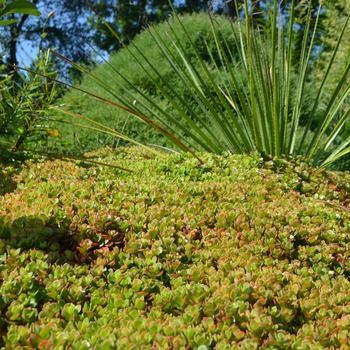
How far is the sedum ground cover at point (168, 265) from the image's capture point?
56.2 inches

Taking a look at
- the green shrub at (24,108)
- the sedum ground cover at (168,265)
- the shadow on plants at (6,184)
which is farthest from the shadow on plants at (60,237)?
the green shrub at (24,108)

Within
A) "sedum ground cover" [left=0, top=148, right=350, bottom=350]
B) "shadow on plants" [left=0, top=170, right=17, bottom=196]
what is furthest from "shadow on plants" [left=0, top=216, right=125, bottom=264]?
"shadow on plants" [left=0, top=170, right=17, bottom=196]

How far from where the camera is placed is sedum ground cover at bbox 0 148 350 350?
1.43 metres

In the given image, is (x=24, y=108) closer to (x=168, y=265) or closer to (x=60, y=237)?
(x=60, y=237)

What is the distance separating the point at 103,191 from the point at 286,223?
89 centimetres

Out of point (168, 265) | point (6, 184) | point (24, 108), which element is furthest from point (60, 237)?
point (24, 108)

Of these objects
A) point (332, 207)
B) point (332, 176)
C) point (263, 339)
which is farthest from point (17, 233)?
point (332, 176)

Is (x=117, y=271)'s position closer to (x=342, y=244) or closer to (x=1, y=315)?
(x=1, y=315)

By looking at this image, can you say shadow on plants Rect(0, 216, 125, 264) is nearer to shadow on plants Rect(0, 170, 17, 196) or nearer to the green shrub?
shadow on plants Rect(0, 170, 17, 196)

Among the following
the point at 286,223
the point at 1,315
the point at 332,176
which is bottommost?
the point at 332,176

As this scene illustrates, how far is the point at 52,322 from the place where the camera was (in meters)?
1.40

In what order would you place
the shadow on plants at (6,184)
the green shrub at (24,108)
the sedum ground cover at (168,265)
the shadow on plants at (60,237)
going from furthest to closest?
the green shrub at (24,108) → the shadow on plants at (6,184) → the shadow on plants at (60,237) → the sedum ground cover at (168,265)

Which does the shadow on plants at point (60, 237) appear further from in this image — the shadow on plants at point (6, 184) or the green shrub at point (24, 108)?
the green shrub at point (24, 108)

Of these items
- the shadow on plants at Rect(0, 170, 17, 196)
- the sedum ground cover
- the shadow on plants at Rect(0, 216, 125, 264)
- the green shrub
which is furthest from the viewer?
the green shrub
